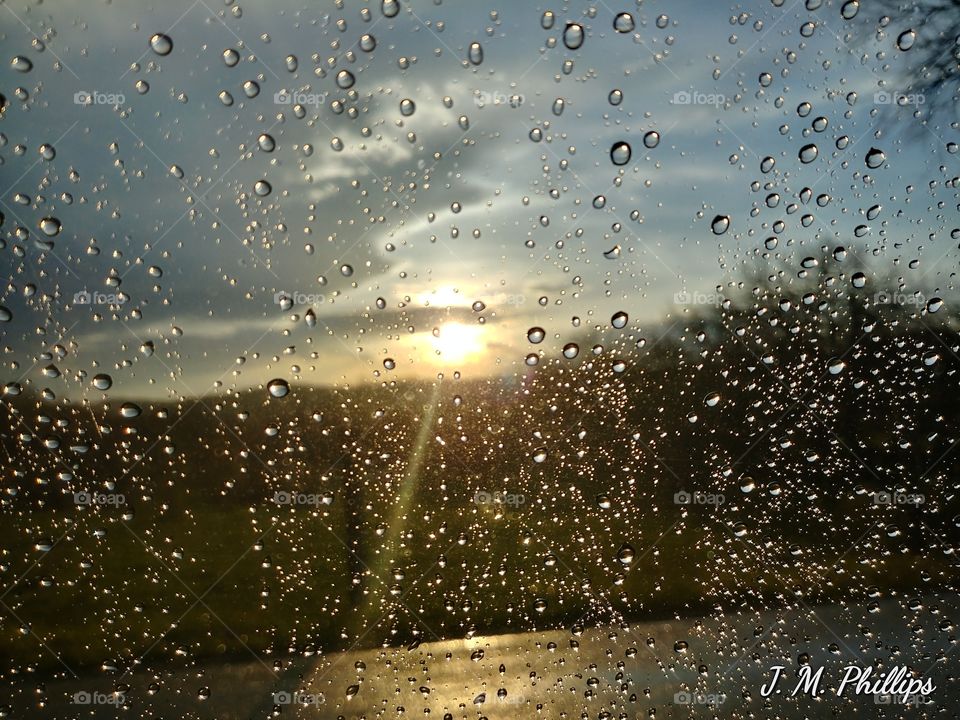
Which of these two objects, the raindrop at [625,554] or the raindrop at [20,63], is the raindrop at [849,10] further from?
the raindrop at [20,63]

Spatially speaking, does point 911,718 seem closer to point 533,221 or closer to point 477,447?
point 477,447

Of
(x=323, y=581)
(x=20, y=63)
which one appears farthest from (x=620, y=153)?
(x=20, y=63)

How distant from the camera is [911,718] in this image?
138 centimetres

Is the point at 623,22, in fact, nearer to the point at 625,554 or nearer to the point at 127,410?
the point at 625,554

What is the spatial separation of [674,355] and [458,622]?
26.8 inches

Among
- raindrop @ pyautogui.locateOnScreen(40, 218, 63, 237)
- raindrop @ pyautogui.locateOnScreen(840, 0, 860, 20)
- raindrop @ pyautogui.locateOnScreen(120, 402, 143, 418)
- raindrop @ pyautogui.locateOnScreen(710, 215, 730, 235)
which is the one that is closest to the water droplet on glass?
raindrop @ pyautogui.locateOnScreen(710, 215, 730, 235)

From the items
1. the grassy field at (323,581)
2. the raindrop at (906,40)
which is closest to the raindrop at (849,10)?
the raindrop at (906,40)

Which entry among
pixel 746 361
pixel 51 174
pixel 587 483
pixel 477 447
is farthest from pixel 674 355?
pixel 51 174

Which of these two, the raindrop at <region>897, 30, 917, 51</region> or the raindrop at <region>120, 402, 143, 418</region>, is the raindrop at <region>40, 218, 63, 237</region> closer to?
the raindrop at <region>120, 402, 143, 418</region>

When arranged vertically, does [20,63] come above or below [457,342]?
above

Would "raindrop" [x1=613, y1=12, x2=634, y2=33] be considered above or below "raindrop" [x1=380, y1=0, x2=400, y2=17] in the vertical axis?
below

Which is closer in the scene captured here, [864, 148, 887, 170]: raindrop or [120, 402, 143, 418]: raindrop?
[120, 402, 143, 418]: raindrop

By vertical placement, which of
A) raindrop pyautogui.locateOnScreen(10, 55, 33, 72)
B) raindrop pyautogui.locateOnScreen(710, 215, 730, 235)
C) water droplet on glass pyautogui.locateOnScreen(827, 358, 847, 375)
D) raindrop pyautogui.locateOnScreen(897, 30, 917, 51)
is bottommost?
water droplet on glass pyautogui.locateOnScreen(827, 358, 847, 375)

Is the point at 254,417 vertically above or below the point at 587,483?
above
